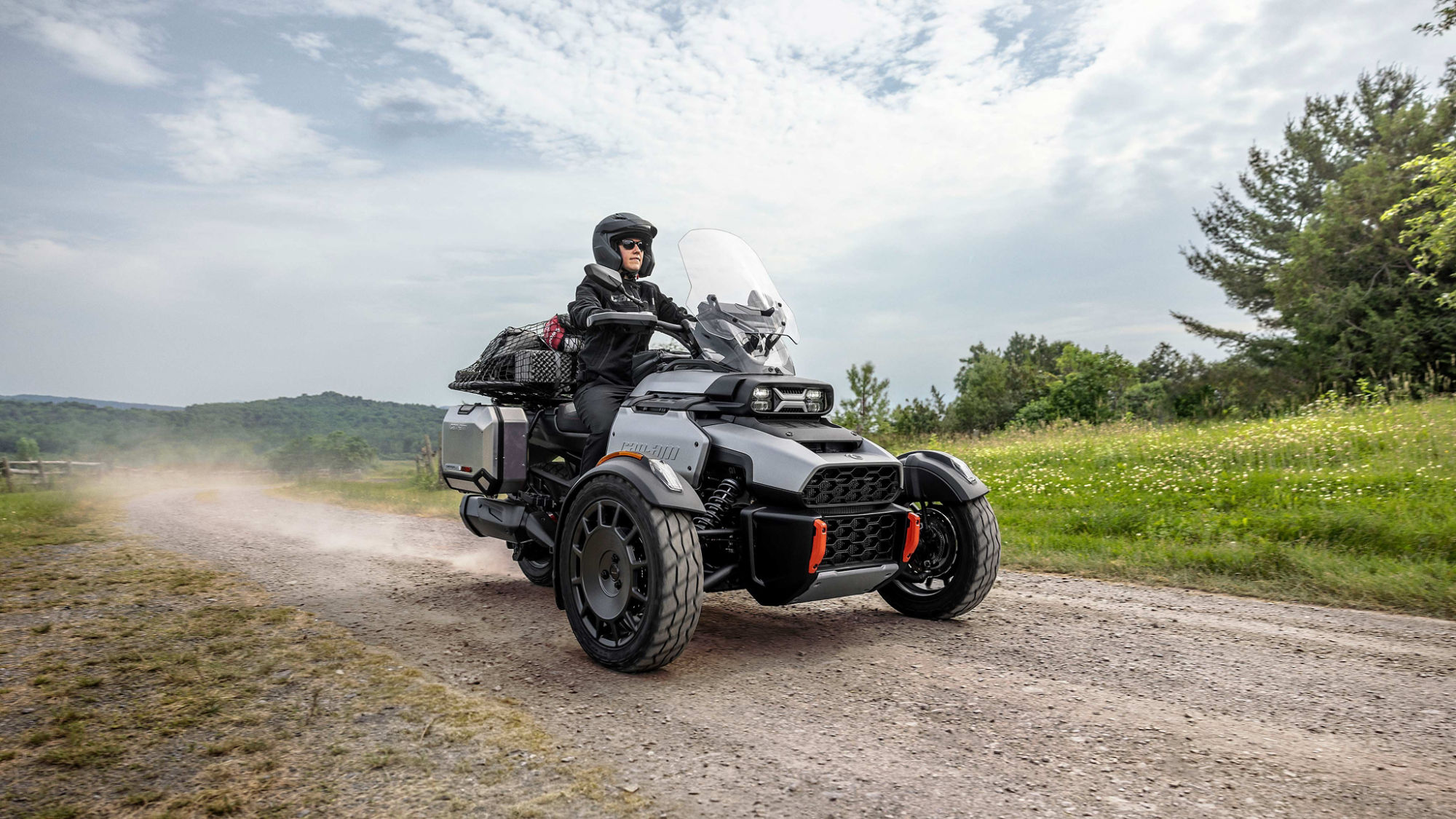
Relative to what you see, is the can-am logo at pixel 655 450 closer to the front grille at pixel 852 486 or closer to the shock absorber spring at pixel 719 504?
the shock absorber spring at pixel 719 504

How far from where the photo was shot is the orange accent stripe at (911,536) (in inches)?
187

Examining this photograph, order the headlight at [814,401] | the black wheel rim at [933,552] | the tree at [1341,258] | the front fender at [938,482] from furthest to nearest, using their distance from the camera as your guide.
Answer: the tree at [1341,258] → the black wheel rim at [933,552] → the front fender at [938,482] → the headlight at [814,401]

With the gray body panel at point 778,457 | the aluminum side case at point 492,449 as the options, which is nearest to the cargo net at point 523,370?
the aluminum side case at point 492,449

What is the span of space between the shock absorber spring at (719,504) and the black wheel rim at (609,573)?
41 cm

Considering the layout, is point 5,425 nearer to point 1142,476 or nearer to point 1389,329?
point 1142,476

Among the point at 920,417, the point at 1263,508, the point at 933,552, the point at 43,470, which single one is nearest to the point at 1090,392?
the point at 920,417

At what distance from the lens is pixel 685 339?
219 inches

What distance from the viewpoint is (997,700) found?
3.83 metres

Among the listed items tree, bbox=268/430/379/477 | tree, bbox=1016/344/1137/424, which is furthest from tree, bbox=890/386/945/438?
tree, bbox=268/430/379/477

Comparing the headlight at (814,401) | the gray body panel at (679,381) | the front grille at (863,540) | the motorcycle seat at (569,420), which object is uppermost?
the gray body panel at (679,381)

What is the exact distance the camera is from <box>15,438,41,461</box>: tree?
3083 cm

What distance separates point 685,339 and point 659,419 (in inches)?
28.6

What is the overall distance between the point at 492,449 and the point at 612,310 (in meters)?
1.64

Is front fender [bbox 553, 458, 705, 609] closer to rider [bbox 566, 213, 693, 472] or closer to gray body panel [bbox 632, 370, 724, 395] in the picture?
gray body panel [bbox 632, 370, 724, 395]
